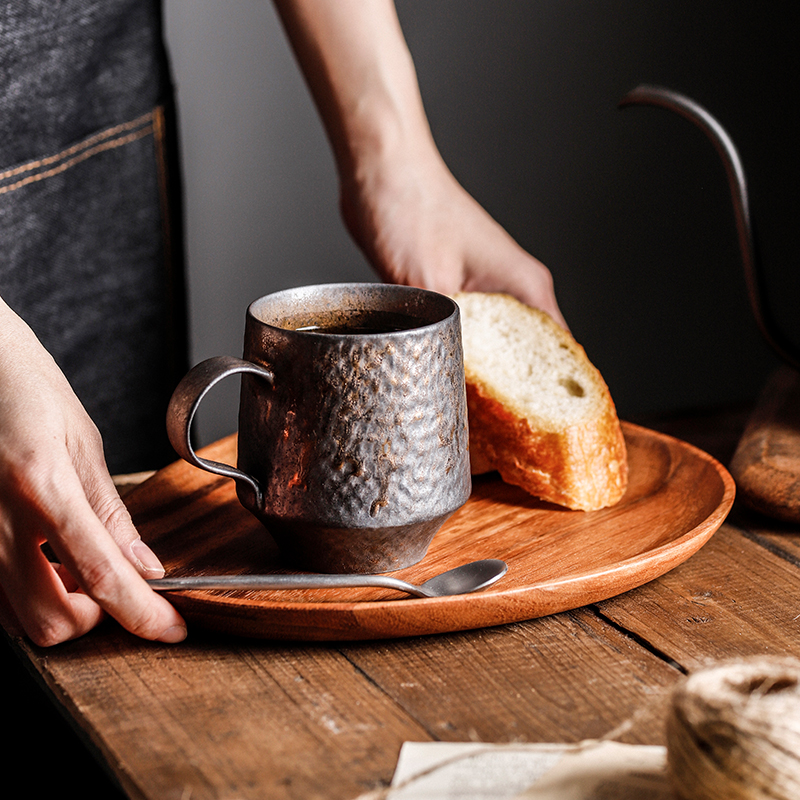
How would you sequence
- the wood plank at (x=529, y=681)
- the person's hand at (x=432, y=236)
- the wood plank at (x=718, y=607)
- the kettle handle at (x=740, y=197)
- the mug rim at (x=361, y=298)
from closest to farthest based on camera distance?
1. the wood plank at (x=529, y=681)
2. the wood plank at (x=718, y=607)
3. the mug rim at (x=361, y=298)
4. the kettle handle at (x=740, y=197)
5. the person's hand at (x=432, y=236)

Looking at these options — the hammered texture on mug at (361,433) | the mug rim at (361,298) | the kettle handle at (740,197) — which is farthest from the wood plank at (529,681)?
the kettle handle at (740,197)

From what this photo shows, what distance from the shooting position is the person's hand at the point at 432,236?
1190 mm

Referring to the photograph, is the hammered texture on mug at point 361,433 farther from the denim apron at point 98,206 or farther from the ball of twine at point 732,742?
the denim apron at point 98,206

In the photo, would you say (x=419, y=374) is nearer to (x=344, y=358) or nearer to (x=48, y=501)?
(x=344, y=358)

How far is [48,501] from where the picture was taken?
2.25 feet

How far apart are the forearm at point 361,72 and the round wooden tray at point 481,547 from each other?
489 mm

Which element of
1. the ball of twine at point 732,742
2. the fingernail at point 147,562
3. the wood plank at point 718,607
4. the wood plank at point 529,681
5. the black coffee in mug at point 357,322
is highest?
the black coffee in mug at point 357,322

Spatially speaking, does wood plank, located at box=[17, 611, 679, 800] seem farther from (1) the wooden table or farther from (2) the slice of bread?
(2) the slice of bread

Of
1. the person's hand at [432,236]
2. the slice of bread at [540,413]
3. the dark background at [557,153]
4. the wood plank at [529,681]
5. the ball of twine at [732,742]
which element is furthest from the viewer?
the dark background at [557,153]

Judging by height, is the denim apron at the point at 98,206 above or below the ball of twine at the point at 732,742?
above

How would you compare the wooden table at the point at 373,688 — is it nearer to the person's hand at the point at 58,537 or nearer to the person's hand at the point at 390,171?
the person's hand at the point at 58,537

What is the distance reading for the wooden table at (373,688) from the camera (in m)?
0.58

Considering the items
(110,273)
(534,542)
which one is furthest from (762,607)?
(110,273)

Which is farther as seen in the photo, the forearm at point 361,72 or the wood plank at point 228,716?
the forearm at point 361,72
